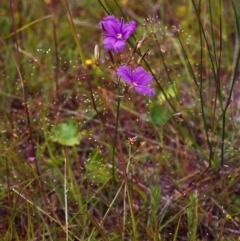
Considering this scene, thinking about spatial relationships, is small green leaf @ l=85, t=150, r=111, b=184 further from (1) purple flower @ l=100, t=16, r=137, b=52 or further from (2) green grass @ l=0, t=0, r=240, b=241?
(1) purple flower @ l=100, t=16, r=137, b=52

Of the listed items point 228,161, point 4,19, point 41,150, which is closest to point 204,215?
point 228,161

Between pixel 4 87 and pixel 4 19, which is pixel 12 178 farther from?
pixel 4 19

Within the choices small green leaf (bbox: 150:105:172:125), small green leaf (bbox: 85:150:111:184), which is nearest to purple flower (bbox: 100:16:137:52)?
small green leaf (bbox: 85:150:111:184)

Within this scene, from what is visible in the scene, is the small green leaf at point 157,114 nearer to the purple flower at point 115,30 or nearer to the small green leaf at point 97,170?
the small green leaf at point 97,170

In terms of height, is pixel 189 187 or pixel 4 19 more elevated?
pixel 4 19

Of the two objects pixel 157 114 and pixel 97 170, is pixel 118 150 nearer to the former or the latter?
pixel 97 170

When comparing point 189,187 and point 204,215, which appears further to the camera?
point 189,187

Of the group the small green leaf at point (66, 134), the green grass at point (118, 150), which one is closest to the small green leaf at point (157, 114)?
the green grass at point (118, 150)
